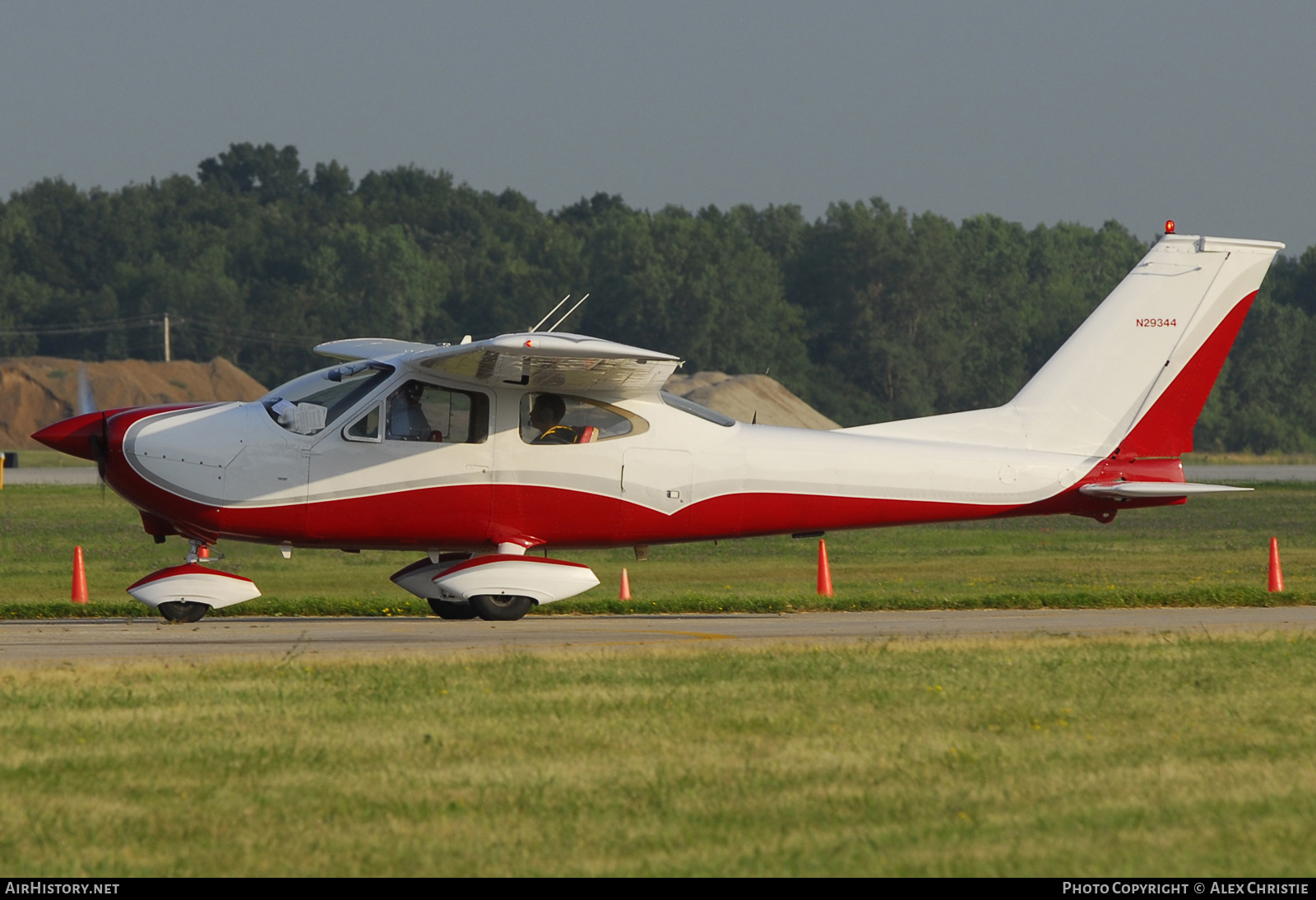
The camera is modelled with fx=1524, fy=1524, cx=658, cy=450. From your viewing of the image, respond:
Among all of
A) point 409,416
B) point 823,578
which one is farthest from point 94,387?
point 409,416

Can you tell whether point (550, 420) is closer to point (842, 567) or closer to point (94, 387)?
point (842, 567)

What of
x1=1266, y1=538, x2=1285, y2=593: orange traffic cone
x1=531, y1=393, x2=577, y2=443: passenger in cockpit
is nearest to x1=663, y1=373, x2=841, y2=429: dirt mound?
x1=1266, y1=538, x2=1285, y2=593: orange traffic cone

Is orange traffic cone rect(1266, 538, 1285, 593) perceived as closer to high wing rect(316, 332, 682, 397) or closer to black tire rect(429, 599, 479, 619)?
high wing rect(316, 332, 682, 397)

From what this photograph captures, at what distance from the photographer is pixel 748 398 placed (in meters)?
74.3

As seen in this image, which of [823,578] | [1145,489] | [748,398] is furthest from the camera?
[748,398]

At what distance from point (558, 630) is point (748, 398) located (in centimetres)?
6015

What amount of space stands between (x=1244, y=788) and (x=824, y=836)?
2238 millimetres

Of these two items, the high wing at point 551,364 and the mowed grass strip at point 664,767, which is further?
the high wing at point 551,364

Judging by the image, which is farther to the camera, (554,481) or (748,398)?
(748,398)

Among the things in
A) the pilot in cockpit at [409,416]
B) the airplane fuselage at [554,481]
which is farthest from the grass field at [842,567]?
the pilot in cockpit at [409,416]

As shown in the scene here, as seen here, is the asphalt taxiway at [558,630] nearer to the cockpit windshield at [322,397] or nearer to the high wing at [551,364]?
the cockpit windshield at [322,397]

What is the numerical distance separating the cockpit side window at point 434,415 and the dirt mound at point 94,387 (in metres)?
72.2

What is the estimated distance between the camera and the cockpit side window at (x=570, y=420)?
15.5 metres

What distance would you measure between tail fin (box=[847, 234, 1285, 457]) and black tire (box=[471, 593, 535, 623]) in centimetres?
437
